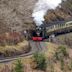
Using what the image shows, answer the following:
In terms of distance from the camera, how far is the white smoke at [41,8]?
42.8 metres

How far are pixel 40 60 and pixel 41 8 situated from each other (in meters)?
14.1

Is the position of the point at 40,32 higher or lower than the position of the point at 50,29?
lower

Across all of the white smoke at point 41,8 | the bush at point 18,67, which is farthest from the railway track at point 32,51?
the white smoke at point 41,8

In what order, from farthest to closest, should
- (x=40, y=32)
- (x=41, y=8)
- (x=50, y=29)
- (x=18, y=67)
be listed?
(x=41, y=8) → (x=50, y=29) → (x=40, y=32) → (x=18, y=67)

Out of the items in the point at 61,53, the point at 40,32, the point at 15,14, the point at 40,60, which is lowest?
the point at 40,60

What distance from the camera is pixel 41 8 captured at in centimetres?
4512

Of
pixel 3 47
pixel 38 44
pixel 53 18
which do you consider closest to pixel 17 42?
pixel 3 47

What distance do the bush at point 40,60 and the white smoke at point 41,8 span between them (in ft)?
34.3

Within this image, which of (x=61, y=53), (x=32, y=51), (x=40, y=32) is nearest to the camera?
(x=32, y=51)

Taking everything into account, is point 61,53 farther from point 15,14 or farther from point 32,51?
point 15,14

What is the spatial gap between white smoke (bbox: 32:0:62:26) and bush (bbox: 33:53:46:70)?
1045 centimetres

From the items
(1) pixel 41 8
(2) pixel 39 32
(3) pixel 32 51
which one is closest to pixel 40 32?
(2) pixel 39 32

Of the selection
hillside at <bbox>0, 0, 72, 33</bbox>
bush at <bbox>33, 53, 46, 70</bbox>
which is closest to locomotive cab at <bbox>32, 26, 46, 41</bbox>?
hillside at <bbox>0, 0, 72, 33</bbox>

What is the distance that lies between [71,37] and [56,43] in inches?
118
